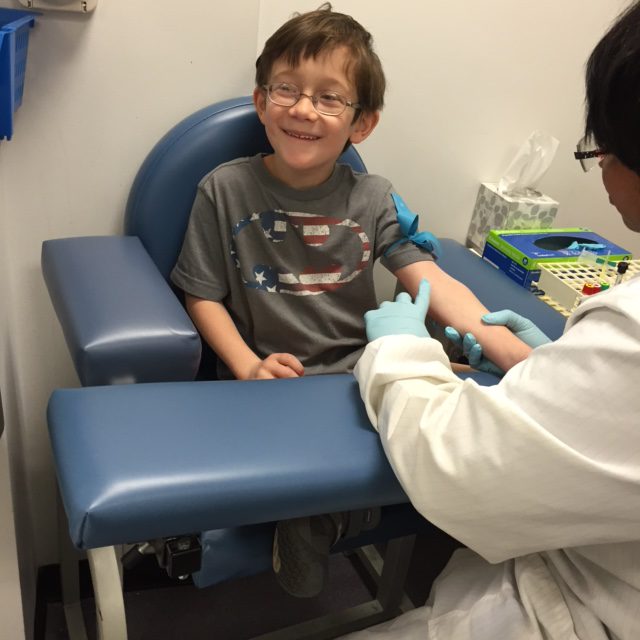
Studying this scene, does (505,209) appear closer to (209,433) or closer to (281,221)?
(281,221)

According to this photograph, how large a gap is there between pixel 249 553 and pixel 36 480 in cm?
72

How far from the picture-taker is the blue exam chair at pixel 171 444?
677mm

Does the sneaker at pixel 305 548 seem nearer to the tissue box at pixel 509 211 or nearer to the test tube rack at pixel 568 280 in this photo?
the test tube rack at pixel 568 280

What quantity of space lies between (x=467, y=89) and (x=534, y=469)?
107 cm

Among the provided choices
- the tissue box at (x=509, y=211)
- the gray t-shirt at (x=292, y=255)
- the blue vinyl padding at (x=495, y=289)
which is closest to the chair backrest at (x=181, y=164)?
the gray t-shirt at (x=292, y=255)

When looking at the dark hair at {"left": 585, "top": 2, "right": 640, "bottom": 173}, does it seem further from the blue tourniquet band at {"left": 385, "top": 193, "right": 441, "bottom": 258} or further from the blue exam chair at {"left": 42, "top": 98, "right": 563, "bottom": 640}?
the blue tourniquet band at {"left": 385, "top": 193, "right": 441, "bottom": 258}

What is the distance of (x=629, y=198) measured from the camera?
75 cm

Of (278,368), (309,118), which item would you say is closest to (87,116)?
(309,118)

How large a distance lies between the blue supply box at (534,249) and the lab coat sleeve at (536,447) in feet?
2.34

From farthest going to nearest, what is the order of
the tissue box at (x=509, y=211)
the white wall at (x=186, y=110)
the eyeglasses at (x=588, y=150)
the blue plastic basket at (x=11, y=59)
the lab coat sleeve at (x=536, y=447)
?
the tissue box at (x=509, y=211)
the white wall at (x=186, y=110)
the blue plastic basket at (x=11, y=59)
the eyeglasses at (x=588, y=150)
the lab coat sleeve at (x=536, y=447)

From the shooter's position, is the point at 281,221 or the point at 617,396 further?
the point at 281,221

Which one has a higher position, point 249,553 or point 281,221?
point 281,221

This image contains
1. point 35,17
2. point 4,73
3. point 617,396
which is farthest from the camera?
point 35,17

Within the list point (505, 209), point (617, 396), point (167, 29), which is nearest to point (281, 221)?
point (167, 29)
